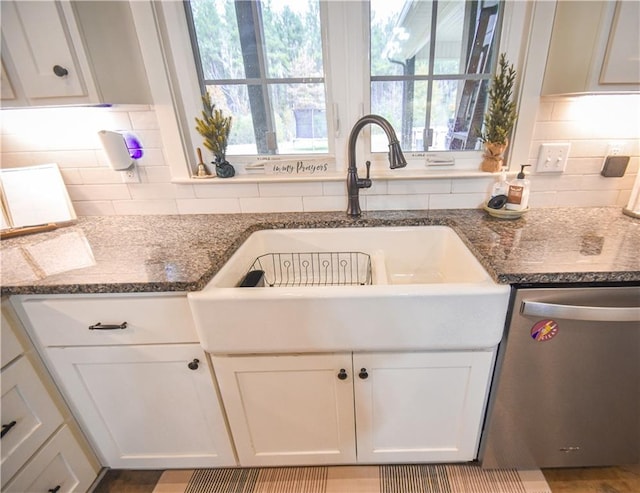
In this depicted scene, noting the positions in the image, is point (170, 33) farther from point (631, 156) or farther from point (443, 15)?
point (631, 156)

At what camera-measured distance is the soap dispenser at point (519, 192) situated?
115cm

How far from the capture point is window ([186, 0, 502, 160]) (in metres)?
1.11

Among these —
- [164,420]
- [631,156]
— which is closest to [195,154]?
[164,420]

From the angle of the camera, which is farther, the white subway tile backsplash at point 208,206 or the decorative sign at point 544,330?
the white subway tile backsplash at point 208,206

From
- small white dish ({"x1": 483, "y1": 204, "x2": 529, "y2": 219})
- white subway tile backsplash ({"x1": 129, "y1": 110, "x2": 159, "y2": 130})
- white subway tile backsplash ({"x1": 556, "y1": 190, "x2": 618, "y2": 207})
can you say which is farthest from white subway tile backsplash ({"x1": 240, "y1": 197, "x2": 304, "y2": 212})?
white subway tile backsplash ({"x1": 556, "y1": 190, "x2": 618, "y2": 207})

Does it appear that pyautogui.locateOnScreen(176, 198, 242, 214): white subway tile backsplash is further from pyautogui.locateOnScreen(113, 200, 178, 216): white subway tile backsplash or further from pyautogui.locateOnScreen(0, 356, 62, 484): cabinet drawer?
pyautogui.locateOnScreen(0, 356, 62, 484): cabinet drawer

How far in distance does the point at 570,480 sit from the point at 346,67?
5.98 ft

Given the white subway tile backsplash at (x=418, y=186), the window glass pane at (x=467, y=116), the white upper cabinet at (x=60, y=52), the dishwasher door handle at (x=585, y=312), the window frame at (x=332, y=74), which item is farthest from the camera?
the white subway tile backsplash at (x=418, y=186)

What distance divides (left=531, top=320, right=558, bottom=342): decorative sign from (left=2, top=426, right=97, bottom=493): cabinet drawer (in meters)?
1.54

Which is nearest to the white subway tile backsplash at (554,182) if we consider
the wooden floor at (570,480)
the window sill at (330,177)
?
the window sill at (330,177)

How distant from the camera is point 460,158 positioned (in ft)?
4.18

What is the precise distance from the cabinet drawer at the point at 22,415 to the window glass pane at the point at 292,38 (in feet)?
4.36

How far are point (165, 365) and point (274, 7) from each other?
4.37ft

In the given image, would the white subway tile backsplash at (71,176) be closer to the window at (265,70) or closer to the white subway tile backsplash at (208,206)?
the white subway tile backsplash at (208,206)
